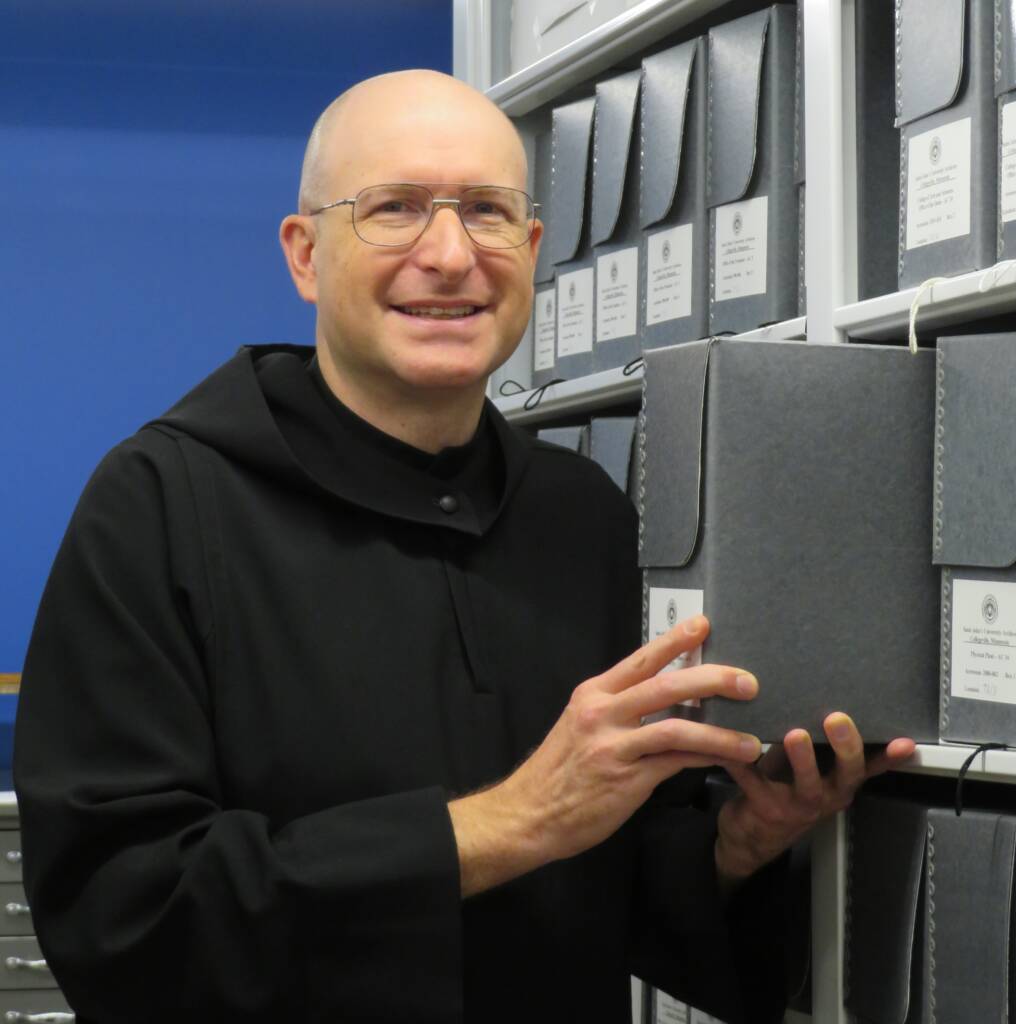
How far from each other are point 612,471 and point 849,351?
556 millimetres

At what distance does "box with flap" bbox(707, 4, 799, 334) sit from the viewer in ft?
4.89

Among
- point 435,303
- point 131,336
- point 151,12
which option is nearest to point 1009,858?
point 435,303

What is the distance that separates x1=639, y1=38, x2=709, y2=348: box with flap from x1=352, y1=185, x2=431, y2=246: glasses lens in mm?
374

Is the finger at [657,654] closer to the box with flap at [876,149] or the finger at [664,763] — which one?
the finger at [664,763]

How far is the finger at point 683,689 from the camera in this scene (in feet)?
3.54

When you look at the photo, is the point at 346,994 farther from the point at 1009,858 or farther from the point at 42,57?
the point at 42,57

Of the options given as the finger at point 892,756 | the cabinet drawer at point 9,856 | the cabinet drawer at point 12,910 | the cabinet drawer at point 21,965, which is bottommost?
the cabinet drawer at point 21,965

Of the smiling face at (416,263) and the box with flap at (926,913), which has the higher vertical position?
the smiling face at (416,263)

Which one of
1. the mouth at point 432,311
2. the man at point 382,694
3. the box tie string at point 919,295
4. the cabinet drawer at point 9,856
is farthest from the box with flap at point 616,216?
the cabinet drawer at point 9,856

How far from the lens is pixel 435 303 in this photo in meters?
1.36

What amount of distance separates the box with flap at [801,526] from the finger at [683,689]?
0.11 ft

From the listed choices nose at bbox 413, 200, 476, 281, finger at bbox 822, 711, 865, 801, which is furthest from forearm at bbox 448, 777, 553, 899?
nose at bbox 413, 200, 476, 281

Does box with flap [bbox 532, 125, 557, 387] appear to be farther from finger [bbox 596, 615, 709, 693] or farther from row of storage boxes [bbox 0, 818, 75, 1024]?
row of storage boxes [bbox 0, 818, 75, 1024]

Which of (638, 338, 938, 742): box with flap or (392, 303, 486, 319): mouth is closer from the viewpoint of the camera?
(638, 338, 938, 742): box with flap
